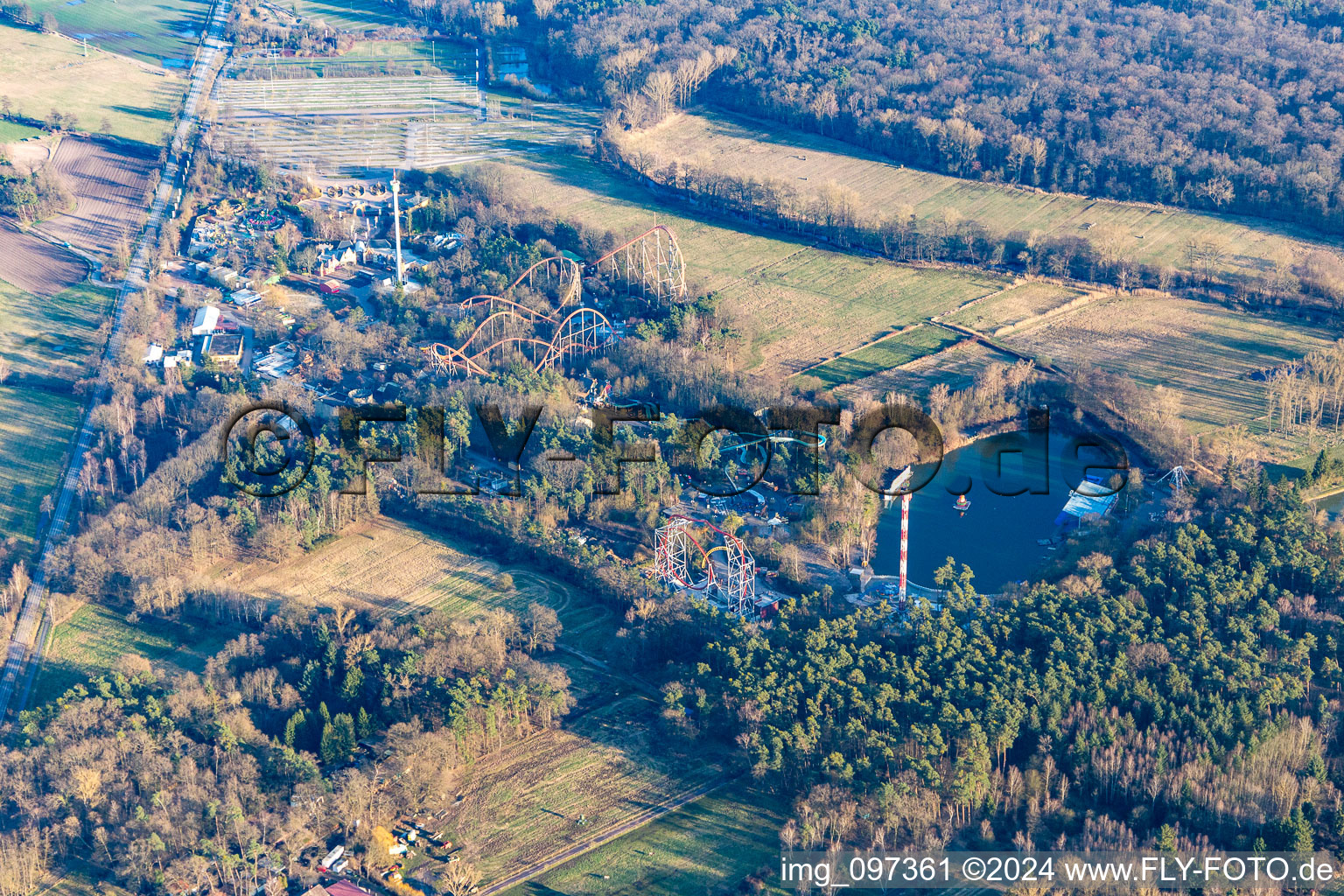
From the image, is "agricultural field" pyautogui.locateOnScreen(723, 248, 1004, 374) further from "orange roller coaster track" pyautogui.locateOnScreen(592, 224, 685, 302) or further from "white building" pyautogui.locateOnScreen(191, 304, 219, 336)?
"white building" pyautogui.locateOnScreen(191, 304, 219, 336)

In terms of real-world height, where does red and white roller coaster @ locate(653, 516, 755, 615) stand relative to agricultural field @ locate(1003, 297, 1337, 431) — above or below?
below

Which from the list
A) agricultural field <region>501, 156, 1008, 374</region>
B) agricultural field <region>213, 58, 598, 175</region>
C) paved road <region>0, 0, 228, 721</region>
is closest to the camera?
paved road <region>0, 0, 228, 721</region>

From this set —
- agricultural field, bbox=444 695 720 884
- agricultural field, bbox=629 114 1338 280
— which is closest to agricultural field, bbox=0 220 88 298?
agricultural field, bbox=629 114 1338 280

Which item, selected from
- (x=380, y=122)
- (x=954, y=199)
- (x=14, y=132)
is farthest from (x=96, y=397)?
(x=954, y=199)

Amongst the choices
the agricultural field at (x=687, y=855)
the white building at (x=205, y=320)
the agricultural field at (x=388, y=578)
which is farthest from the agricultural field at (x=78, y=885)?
the white building at (x=205, y=320)

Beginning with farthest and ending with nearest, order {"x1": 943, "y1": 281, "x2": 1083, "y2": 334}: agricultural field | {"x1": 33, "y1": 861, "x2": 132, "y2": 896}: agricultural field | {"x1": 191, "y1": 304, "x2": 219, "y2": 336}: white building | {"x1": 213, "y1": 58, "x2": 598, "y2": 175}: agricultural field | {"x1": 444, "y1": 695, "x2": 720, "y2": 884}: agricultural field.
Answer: {"x1": 213, "y1": 58, "x2": 598, "y2": 175}: agricultural field, {"x1": 191, "y1": 304, "x2": 219, "y2": 336}: white building, {"x1": 943, "y1": 281, "x2": 1083, "y2": 334}: agricultural field, {"x1": 444, "y1": 695, "x2": 720, "y2": 884}: agricultural field, {"x1": 33, "y1": 861, "x2": 132, "y2": 896}: agricultural field

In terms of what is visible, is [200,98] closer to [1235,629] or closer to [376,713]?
[376,713]
